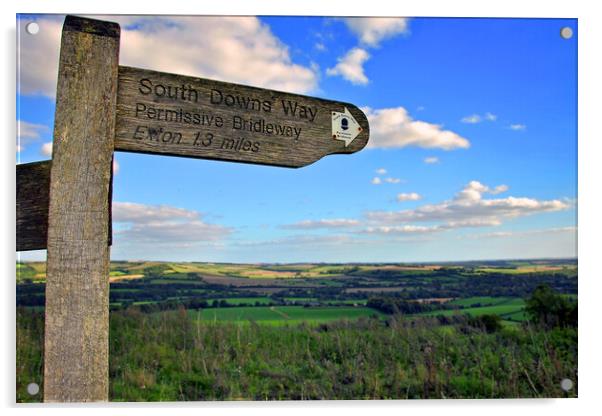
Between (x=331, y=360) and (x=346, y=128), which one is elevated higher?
(x=346, y=128)

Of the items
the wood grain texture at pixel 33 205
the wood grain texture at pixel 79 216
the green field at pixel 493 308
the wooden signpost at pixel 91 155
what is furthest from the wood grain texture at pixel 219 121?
the green field at pixel 493 308

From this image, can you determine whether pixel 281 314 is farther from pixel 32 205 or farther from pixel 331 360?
pixel 32 205

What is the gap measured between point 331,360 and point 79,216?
6.34 ft

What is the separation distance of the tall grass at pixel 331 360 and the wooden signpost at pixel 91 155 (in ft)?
2.32

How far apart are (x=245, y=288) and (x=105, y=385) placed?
3.56ft

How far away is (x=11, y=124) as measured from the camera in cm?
274

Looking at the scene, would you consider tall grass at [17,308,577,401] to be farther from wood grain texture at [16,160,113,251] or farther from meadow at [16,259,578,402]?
wood grain texture at [16,160,113,251]

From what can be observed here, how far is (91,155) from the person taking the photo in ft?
7.41

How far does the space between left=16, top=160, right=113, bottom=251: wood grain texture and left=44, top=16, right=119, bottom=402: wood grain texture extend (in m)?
0.10

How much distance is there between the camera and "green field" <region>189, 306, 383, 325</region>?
10.7 ft

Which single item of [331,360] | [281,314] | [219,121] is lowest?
[331,360]

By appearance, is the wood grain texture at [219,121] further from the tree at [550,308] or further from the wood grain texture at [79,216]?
the tree at [550,308]

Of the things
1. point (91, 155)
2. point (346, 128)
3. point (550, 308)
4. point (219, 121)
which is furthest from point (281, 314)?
point (550, 308)

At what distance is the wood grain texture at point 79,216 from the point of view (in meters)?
2.22
